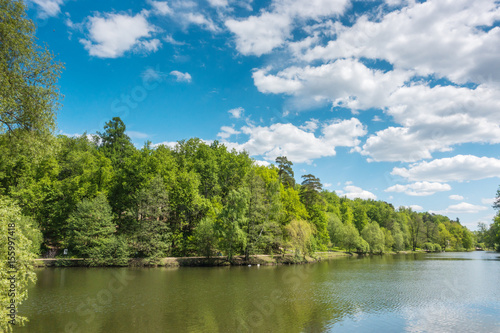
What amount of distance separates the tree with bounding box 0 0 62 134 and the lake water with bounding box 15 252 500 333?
1027 cm

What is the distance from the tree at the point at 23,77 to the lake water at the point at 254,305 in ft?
33.7

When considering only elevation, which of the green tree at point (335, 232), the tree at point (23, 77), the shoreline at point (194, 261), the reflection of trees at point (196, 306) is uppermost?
the tree at point (23, 77)

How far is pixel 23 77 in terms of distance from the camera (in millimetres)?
14242

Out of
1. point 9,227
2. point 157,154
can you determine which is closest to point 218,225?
point 157,154

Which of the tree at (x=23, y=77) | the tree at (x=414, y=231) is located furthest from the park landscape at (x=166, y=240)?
the tree at (x=414, y=231)

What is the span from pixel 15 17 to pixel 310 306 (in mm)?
23101

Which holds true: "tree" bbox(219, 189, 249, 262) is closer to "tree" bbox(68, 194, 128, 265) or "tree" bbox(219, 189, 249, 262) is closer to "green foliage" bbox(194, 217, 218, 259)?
"green foliage" bbox(194, 217, 218, 259)

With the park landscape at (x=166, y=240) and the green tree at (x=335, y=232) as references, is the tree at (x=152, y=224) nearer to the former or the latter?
the park landscape at (x=166, y=240)

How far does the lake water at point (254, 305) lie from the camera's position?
1565cm

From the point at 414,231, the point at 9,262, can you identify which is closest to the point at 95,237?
the point at 9,262

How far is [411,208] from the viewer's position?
14700cm

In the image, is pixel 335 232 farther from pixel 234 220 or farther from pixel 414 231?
pixel 414 231

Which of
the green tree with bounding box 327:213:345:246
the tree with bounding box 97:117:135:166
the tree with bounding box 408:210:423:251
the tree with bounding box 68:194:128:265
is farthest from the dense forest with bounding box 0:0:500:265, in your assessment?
the tree with bounding box 408:210:423:251

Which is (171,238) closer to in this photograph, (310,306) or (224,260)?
(224,260)
